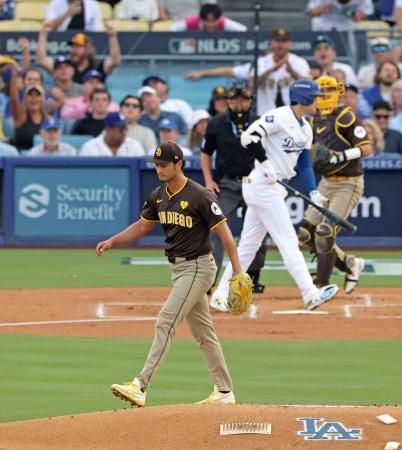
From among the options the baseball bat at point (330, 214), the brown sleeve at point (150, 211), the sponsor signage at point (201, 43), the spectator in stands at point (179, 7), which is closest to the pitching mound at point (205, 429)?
the brown sleeve at point (150, 211)

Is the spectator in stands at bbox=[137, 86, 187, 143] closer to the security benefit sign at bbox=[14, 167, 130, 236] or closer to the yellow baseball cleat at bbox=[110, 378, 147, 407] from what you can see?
the security benefit sign at bbox=[14, 167, 130, 236]

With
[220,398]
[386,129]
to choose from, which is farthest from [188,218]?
[386,129]

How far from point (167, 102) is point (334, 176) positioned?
769 cm

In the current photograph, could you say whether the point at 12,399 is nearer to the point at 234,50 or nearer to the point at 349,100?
the point at 349,100

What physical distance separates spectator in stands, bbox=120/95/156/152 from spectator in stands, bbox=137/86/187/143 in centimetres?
29

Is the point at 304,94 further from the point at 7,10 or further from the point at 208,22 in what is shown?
the point at 7,10

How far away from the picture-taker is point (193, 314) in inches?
320

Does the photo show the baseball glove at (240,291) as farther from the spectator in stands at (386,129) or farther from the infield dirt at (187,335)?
the spectator in stands at (386,129)

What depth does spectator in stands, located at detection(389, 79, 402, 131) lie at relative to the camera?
2042cm

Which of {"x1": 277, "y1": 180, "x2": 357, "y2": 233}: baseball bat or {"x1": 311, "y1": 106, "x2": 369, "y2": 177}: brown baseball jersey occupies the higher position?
{"x1": 311, "y1": 106, "x2": 369, "y2": 177}: brown baseball jersey

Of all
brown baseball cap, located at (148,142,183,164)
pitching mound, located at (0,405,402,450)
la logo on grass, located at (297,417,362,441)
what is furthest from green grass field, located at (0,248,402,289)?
la logo on grass, located at (297,417,362,441)

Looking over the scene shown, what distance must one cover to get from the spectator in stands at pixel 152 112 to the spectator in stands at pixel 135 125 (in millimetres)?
292

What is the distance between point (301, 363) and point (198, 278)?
2110 millimetres

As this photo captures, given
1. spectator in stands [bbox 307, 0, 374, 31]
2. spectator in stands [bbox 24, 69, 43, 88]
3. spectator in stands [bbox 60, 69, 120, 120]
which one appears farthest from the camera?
spectator in stands [bbox 307, 0, 374, 31]
